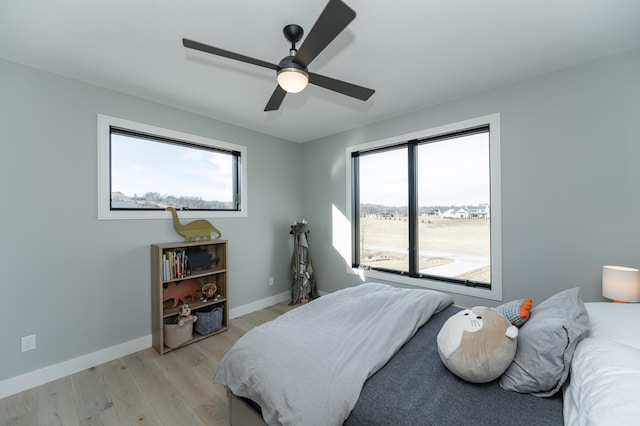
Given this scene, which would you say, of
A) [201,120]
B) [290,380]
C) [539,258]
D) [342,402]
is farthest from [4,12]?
[539,258]

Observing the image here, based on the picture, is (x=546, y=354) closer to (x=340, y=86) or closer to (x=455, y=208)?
(x=340, y=86)

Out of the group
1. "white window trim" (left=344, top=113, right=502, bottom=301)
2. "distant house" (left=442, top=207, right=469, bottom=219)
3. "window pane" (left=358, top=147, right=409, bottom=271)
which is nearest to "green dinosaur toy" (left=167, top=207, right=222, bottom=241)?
"window pane" (left=358, top=147, right=409, bottom=271)

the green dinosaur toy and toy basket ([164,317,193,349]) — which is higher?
the green dinosaur toy

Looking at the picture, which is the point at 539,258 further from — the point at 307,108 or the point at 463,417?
the point at 307,108

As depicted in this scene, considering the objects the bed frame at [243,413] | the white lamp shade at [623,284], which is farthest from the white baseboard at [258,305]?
the white lamp shade at [623,284]

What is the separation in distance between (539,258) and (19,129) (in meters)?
4.57

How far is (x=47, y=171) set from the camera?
87.3 inches

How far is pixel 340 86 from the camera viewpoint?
1.79 m

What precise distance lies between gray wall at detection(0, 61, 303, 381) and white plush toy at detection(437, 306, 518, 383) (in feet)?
9.44

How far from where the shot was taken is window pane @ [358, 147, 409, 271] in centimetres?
340

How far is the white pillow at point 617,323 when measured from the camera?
45.9 inches

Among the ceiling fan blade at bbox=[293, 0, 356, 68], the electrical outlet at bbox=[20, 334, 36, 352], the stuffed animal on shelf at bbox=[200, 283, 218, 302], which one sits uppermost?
the ceiling fan blade at bbox=[293, 0, 356, 68]

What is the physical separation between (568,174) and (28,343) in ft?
15.5

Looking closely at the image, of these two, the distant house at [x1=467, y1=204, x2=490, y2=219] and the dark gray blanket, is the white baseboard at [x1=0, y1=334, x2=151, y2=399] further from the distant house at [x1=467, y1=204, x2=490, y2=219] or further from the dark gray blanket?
the distant house at [x1=467, y1=204, x2=490, y2=219]
